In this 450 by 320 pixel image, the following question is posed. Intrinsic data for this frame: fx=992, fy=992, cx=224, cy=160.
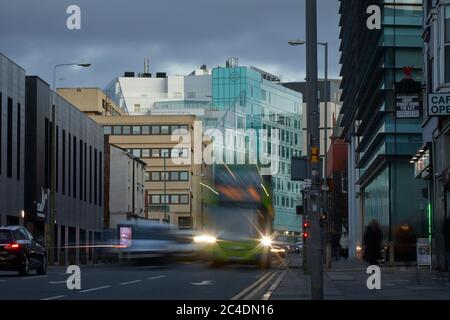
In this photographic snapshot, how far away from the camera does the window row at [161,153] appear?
122250 mm

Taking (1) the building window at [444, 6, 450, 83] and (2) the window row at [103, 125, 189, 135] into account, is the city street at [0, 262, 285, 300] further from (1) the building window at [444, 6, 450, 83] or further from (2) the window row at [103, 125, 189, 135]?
(2) the window row at [103, 125, 189, 135]

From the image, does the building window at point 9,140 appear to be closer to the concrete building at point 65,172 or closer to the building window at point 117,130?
the concrete building at point 65,172

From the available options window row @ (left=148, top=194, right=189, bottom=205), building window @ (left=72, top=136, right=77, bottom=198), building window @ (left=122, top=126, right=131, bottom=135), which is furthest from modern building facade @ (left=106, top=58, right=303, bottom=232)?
building window @ (left=72, top=136, right=77, bottom=198)

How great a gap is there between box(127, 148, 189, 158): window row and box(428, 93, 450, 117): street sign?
93.9 meters

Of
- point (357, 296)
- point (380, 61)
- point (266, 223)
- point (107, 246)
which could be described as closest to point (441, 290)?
point (357, 296)

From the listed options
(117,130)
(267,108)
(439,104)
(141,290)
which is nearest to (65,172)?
(267,108)

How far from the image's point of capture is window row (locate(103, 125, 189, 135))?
11753cm

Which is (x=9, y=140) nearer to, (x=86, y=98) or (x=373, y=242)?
(x=373, y=242)

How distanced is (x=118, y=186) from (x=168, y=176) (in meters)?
25.2

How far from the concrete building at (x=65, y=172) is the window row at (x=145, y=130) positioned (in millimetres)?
29106

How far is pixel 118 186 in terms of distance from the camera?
99.4 metres

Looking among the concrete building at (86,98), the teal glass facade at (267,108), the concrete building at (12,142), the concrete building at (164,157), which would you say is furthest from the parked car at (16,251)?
the concrete building at (164,157)
